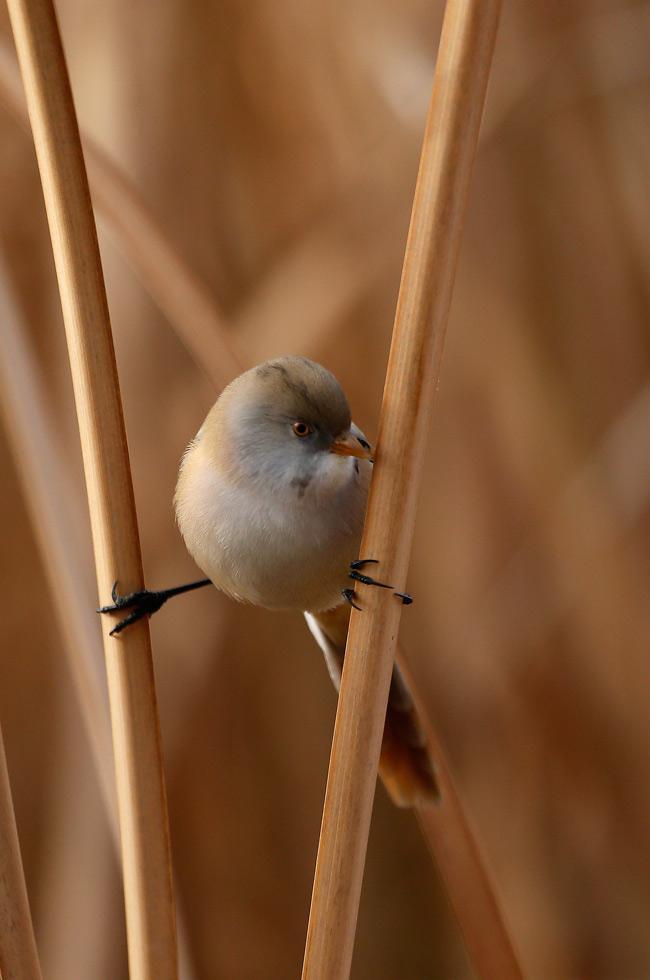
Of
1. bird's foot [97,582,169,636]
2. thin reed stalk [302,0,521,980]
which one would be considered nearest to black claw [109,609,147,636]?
bird's foot [97,582,169,636]

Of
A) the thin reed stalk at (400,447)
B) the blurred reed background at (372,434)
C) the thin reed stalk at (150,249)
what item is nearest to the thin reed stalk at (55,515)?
the thin reed stalk at (150,249)

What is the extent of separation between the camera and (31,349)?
0.78 m

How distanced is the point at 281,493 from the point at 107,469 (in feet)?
0.65

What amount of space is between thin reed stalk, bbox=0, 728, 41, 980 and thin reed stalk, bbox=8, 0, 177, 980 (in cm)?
6

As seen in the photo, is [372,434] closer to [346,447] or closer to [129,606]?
[346,447]

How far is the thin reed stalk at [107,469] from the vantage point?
414 mm

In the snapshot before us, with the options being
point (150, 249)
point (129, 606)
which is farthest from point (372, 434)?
point (129, 606)

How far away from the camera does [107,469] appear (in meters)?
0.44

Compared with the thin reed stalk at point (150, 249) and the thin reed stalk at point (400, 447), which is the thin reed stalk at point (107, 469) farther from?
the thin reed stalk at point (150, 249)

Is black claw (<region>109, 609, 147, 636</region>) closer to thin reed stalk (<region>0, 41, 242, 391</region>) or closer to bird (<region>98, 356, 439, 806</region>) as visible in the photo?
bird (<region>98, 356, 439, 806</region>)

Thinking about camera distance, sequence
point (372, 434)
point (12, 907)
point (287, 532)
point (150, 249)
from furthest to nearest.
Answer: point (372, 434), point (150, 249), point (287, 532), point (12, 907)

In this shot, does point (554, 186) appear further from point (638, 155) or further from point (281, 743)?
point (281, 743)

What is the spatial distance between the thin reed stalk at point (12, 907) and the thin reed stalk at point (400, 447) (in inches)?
5.6

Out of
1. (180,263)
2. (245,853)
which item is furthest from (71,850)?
(180,263)
